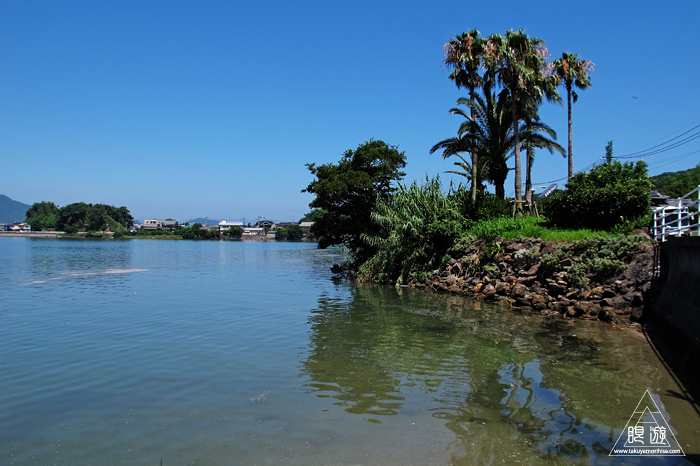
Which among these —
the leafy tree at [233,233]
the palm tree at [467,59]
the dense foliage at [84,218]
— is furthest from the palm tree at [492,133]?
the dense foliage at [84,218]

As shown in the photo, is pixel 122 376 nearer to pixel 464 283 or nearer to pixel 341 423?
pixel 341 423

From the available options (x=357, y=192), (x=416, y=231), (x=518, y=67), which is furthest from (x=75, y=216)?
(x=518, y=67)

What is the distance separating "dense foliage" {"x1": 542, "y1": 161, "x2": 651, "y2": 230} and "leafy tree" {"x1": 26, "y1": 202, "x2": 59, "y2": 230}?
192m

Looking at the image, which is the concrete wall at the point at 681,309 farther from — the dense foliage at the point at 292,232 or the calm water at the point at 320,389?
the dense foliage at the point at 292,232

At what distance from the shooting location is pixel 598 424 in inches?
264

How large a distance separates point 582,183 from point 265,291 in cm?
1616

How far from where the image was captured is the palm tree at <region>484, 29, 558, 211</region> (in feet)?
82.5

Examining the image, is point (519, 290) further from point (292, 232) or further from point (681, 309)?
point (292, 232)

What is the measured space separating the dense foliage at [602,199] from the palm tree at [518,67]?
4.49 meters

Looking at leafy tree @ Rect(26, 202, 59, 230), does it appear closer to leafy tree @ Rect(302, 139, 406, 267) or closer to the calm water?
leafy tree @ Rect(302, 139, 406, 267)

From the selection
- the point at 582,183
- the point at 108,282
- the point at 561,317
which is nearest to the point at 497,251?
the point at 582,183

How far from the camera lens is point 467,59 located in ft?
90.1

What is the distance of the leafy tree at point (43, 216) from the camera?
568 ft

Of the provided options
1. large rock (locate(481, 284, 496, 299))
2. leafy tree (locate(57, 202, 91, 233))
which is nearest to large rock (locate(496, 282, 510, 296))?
large rock (locate(481, 284, 496, 299))
